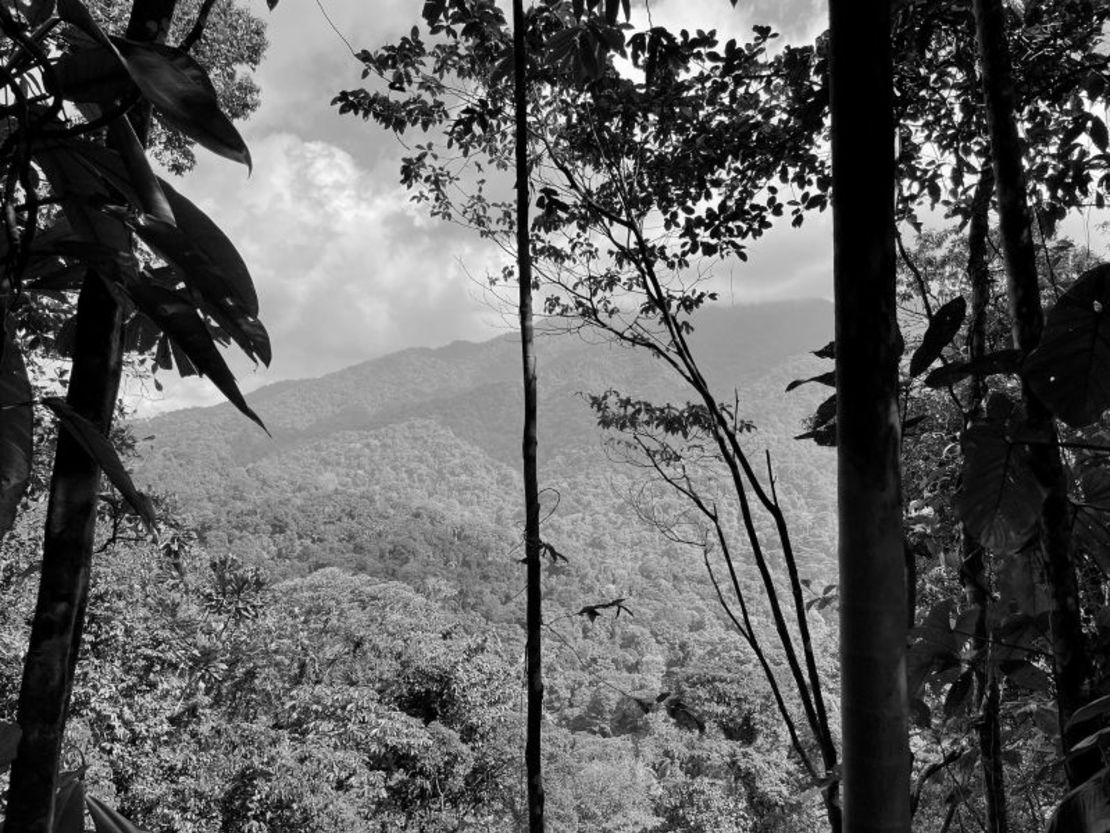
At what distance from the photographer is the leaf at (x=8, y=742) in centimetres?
45

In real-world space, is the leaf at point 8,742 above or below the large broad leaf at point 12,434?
below

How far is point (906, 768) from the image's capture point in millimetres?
311

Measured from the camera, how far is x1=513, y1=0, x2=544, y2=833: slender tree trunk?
40.6 inches

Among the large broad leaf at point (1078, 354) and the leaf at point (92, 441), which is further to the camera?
the large broad leaf at point (1078, 354)

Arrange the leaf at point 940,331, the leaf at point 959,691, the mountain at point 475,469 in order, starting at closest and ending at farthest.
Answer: the leaf at point 940,331 → the leaf at point 959,691 → the mountain at point 475,469

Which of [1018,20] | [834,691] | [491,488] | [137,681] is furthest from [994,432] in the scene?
[491,488]

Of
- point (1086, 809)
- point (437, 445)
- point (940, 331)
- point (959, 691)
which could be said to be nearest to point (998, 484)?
point (940, 331)

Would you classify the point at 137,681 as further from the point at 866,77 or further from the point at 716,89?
the point at 866,77

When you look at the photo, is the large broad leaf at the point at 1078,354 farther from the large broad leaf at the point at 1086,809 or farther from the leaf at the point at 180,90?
the leaf at the point at 180,90

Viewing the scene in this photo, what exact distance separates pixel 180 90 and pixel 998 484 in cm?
69

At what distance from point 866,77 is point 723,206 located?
1.85m

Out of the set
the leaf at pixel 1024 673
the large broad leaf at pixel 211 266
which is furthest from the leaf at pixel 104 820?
the leaf at pixel 1024 673

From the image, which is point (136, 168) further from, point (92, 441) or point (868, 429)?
point (868, 429)

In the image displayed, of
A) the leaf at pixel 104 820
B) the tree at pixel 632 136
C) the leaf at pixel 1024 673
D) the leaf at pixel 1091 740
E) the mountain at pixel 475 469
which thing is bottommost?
the leaf at pixel 104 820
